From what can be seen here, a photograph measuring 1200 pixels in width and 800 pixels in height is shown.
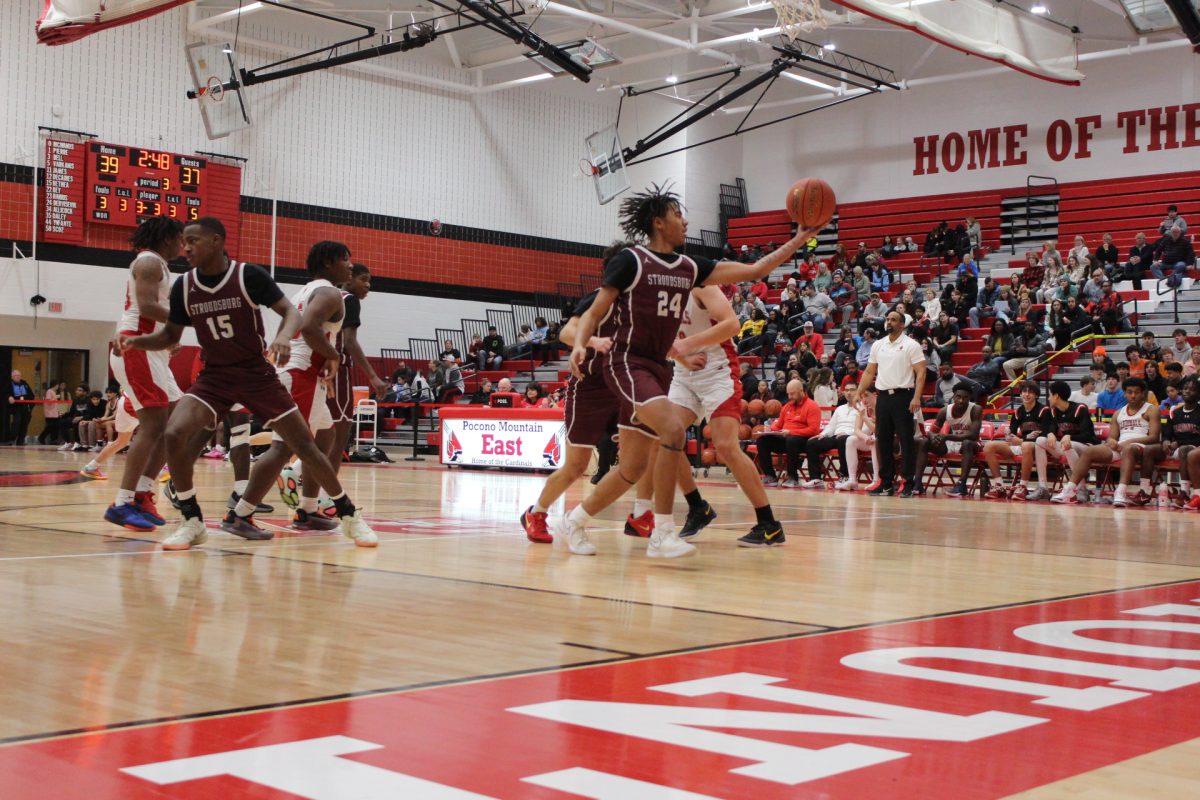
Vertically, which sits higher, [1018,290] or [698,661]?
[1018,290]

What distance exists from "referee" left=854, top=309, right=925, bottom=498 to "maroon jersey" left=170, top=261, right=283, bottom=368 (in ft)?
23.2

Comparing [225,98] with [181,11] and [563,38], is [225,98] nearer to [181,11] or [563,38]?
[181,11]

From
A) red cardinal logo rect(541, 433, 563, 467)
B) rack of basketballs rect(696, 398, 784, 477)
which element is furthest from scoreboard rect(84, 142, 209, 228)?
rack of basketballs rect(696, 398, 784, 477)

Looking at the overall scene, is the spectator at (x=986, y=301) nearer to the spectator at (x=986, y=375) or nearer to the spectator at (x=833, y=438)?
the spectator at (x=986, y=375)

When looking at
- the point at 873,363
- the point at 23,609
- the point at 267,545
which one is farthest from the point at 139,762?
the point at 873,363

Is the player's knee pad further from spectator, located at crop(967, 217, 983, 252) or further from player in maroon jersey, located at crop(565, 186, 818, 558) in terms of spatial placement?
spectator, located at crop(967, 217, 983, 252)

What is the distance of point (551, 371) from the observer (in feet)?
82.7

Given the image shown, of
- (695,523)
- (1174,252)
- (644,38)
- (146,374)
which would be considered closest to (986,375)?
(1174,252)

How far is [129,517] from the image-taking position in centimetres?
633

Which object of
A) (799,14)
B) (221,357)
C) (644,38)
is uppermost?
(644,38)

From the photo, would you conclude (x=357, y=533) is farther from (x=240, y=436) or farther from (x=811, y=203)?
(x=811, y=203)

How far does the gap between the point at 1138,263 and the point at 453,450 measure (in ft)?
39.5

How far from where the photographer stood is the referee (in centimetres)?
1177

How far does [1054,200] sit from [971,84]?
333 cm
